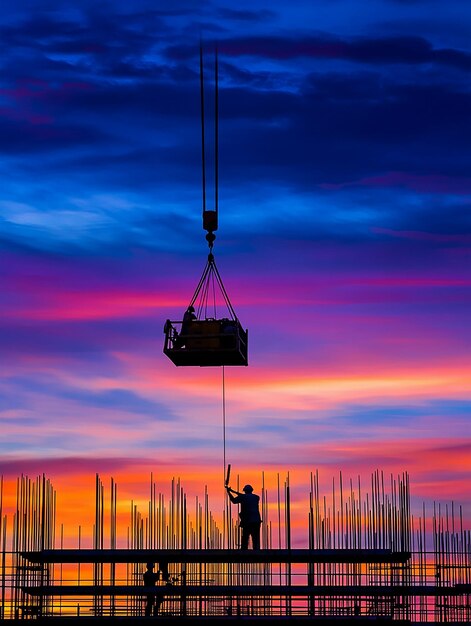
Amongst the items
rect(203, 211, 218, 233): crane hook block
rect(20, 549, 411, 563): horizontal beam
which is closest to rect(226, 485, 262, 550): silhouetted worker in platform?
rect(20, 549, 411, 563): horizontal beam

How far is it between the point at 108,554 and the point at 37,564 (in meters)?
4.40

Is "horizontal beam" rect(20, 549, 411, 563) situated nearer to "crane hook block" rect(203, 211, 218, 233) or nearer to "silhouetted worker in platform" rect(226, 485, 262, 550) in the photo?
"silhouetted worker in platform" rect(226, 485, 262, 550)

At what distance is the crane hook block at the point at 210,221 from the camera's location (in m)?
38.7

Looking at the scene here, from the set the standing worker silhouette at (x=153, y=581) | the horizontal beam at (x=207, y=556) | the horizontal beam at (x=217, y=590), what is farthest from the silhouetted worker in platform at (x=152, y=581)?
the horizontal beam at (x=207, y=556)

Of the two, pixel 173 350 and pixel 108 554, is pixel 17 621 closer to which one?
pixel 108 554

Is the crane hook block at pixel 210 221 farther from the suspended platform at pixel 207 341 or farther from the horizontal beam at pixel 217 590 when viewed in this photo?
the horizontal beam at pixel 217 590

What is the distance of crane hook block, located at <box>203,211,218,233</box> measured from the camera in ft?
127

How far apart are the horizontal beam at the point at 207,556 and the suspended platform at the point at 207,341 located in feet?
17.6

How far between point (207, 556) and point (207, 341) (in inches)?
230

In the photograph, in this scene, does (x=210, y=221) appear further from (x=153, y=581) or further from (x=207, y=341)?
(x=153, y=581)

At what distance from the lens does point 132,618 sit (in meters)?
33.9

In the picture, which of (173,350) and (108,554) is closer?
(108,554)

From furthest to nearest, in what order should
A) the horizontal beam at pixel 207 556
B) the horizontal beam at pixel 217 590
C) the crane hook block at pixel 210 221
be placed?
the crane hook block at pixel 210 221 → the horizontal beam at pixel 217 590 → the horizontal beam at pixel 207 556

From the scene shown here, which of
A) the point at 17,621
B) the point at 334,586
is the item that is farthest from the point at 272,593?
the point at 17,621
